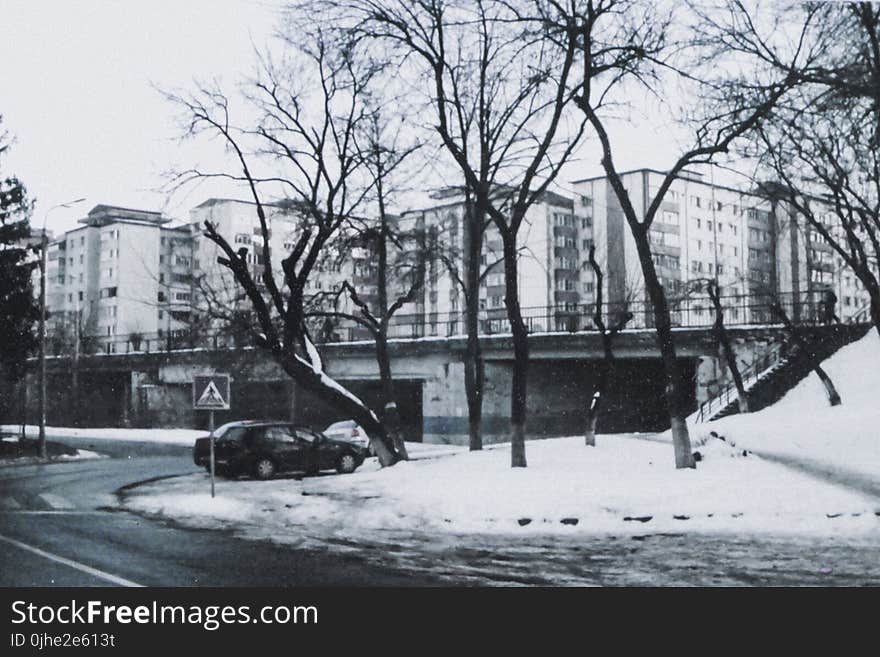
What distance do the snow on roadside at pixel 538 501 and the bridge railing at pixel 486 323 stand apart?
1.77 meters

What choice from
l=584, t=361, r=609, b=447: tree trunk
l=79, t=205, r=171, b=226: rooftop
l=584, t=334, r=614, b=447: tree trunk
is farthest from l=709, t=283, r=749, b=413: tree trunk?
l=79, t=205, r=171, b=226: rooftop

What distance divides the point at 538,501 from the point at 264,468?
14.4 ft

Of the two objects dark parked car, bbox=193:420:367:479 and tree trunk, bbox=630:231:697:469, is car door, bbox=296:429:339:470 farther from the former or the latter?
tree trunk, bbox=630:231:697:469

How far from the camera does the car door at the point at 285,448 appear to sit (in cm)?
1078

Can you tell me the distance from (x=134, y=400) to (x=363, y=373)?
5304 mm

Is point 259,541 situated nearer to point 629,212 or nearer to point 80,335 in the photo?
point 80,335

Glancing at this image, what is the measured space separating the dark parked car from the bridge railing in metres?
1.32

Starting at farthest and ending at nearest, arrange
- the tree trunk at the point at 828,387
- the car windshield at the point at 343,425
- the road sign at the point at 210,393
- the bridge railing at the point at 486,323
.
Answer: the tree trunk at the point at 828,387, the car windshield at the point at 343,425, the road sign at the point at 210,393, the bridge railing at the point at 486,323

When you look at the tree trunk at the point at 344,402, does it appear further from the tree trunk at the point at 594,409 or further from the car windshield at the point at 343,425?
the tree trunk at the point at 594,409

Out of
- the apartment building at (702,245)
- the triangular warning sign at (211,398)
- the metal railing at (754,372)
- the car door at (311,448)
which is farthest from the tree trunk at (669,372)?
the metal railing at (754,372)

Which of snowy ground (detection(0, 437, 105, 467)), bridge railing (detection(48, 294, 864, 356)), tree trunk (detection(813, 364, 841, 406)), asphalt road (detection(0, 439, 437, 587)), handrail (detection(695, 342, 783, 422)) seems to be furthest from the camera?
handrail (detection(695, 342, 783, 422))

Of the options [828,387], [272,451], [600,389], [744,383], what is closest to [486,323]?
[600,389]

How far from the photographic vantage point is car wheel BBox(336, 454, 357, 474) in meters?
13.0

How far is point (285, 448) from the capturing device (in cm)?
1160
